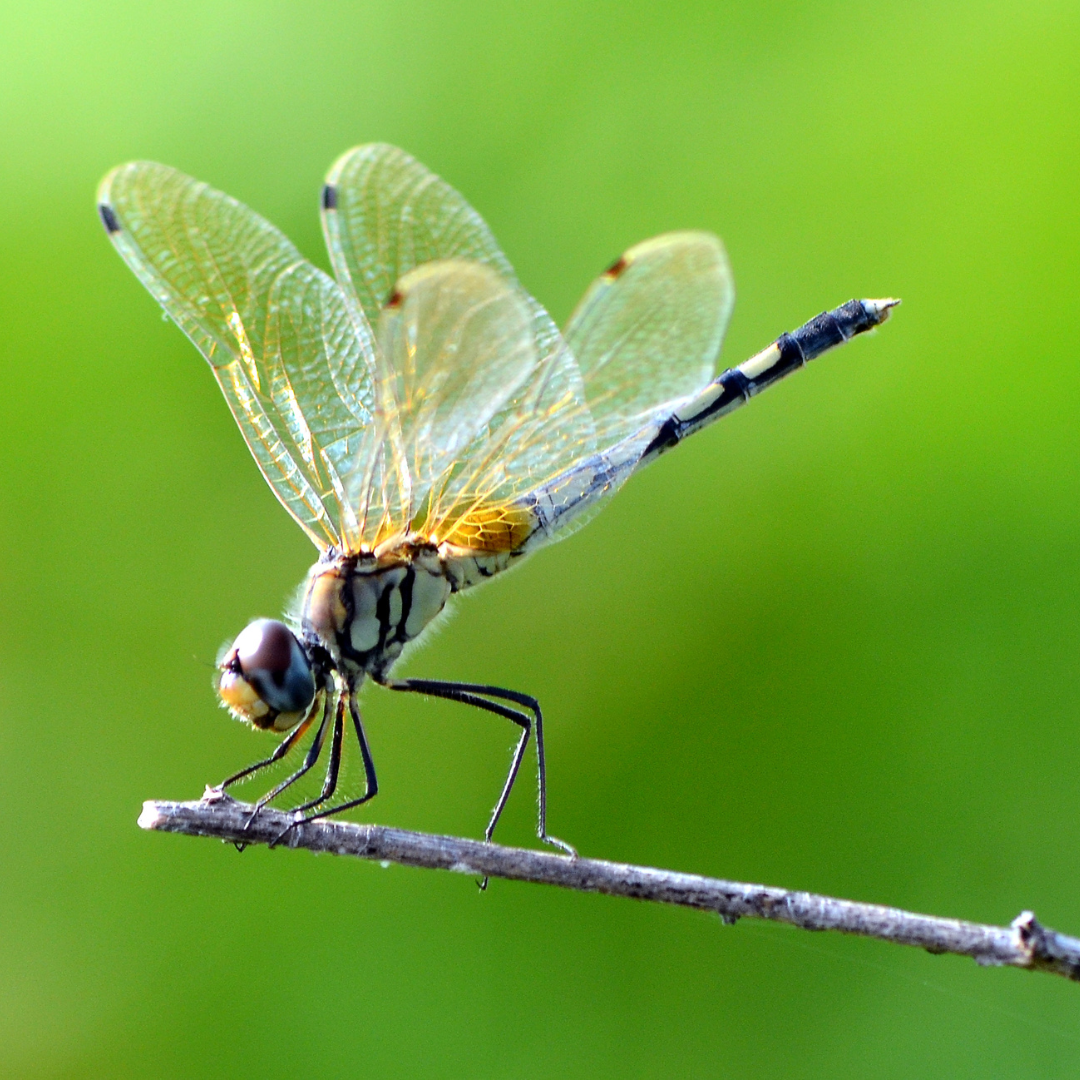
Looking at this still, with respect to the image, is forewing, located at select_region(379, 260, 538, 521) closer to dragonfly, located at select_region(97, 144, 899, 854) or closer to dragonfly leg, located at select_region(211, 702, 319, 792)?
dragonfly, located at select_region(97, 144, 899, 854)

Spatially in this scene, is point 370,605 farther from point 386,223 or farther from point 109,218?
point 109,218

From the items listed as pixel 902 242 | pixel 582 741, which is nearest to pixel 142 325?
pixel 582 741

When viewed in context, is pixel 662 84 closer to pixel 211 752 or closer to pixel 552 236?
pixel 552 236

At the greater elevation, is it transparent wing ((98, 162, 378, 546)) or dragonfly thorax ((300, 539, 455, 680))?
transparent wing ((98, 162, 378, 546))

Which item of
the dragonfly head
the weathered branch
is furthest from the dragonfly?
the weathered branch

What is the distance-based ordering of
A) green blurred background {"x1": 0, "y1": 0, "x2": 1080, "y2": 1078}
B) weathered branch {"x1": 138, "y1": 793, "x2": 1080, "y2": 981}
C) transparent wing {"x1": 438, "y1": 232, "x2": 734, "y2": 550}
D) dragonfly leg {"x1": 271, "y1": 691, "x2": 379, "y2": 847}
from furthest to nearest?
1. green blurred background {"x1": 0, "y1": 0, "x2": 1080, "y2": 1078}
2. transparent wing {"x1": 438, "y1": 232, "x2": 734, "y2": 550}
3. dragonfly leg {"x1": 271, "y1": 691, "x2": 379, "y2": 847}
4. weathered branch {"x1": 138, "y1": 793, "x2": 1080, "y2": 981}
